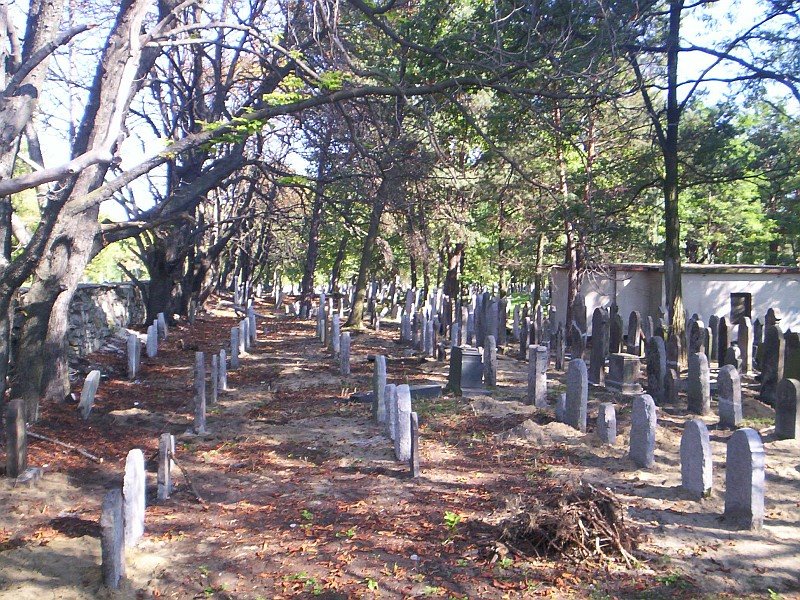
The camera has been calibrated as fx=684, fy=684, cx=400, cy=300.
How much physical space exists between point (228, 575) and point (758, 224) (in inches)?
1177

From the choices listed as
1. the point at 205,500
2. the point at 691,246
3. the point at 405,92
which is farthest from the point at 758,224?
the point at 205,500

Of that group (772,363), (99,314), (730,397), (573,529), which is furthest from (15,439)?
(99,314)

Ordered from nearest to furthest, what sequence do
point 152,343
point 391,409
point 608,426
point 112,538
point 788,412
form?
point 112,538 → point 788,412 → point 608,426 → point 391,409 → point 152,343

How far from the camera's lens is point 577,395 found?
9.35m

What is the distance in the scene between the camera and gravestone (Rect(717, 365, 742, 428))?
9.17 m

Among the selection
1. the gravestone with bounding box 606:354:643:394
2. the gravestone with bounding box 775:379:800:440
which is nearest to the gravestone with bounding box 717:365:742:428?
the gravestone with bounding box 775:379:800:440

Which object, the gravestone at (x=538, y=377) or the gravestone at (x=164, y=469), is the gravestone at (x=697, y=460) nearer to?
the gravestone at (x=538, y=377)

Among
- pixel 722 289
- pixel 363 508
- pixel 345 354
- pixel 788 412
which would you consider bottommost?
pixel 363 508

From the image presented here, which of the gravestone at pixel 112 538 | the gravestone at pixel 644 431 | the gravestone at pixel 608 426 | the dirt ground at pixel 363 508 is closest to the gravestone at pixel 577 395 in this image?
the dirt ground at pixel 363 508

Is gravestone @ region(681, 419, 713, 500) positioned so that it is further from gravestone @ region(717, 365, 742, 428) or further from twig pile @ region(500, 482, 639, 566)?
gravestone @ region(717, 365, 742, 428)

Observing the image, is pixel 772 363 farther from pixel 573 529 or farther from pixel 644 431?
pixel 573 529

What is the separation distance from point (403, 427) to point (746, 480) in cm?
374

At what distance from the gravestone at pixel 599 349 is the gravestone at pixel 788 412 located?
4.44 meters

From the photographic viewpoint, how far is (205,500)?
7.12m
